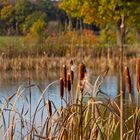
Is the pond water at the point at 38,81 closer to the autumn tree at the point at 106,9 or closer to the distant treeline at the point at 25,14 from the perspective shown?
the autumn tree at the point at 106,9

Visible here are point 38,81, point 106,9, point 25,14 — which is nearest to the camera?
point 38,81

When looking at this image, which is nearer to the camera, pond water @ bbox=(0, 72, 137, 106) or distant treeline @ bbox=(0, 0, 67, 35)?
pond water @ bbox=(0, 72, 137, 106)

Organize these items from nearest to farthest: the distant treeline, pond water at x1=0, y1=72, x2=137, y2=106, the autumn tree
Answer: pond water at x1=0, y1=72, x2=137, y2=106 → the autumn tree → the distant treeline

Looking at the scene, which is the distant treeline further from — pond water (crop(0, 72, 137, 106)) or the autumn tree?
pond water (crop(0, 72, 137, 106))

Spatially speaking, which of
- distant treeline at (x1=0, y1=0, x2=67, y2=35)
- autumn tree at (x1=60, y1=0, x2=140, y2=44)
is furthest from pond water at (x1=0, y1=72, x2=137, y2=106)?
distant treeline at (x1=0, y1=0, x2=67, y2=35)

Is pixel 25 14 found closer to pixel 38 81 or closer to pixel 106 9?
pixel 106 9

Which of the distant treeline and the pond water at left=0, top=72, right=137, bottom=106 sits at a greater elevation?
the distant treeline

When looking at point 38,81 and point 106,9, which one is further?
point 106,9

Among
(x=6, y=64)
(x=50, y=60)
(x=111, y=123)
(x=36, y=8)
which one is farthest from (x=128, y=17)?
(x=36, y=8)

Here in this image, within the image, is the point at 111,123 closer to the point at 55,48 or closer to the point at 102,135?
the point at 102,135

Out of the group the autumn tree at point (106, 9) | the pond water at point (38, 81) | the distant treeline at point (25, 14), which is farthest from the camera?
the distant treeline at point (25, 14)

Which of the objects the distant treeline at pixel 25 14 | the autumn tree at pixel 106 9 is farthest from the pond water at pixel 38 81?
the distant treeline at pixel 25 14

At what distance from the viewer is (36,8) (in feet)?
137

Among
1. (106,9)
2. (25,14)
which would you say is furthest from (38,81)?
(25,14)
